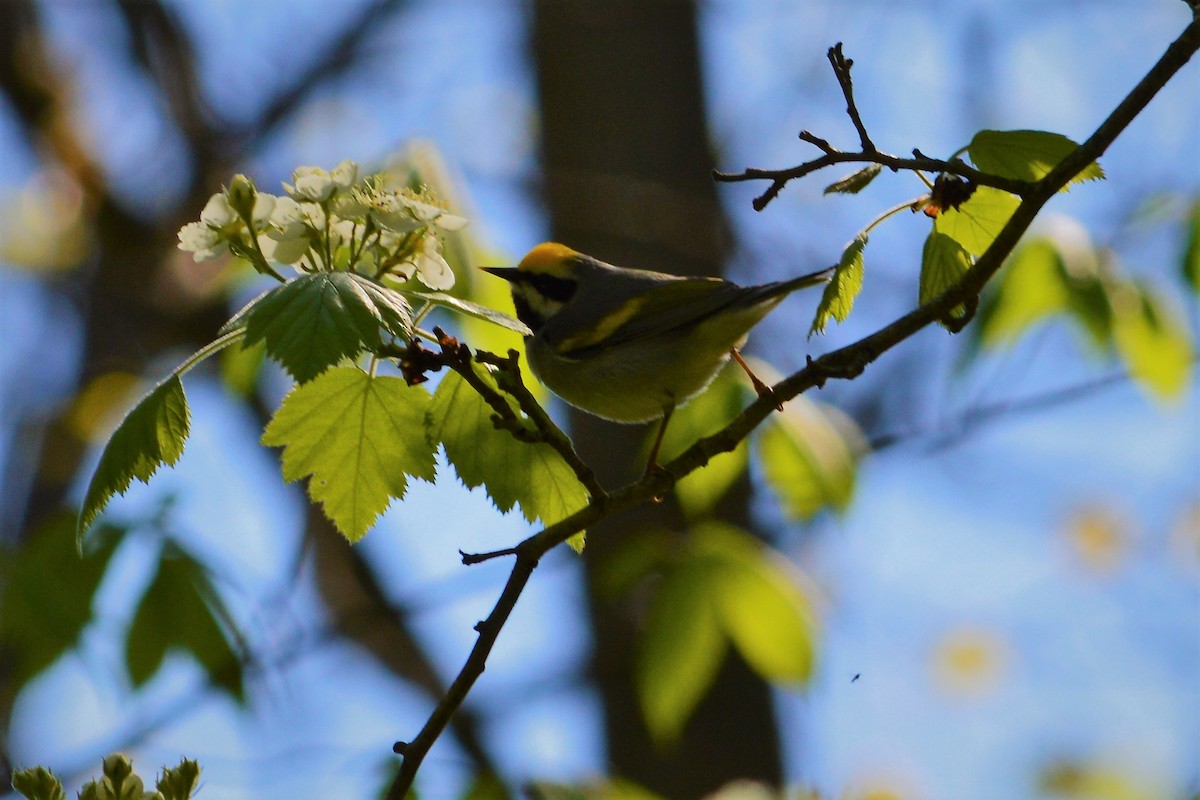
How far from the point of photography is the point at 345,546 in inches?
263

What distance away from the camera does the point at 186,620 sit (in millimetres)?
3344

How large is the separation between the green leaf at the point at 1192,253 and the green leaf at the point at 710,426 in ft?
4.41

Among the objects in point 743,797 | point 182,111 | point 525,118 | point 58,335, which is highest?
point 525,118

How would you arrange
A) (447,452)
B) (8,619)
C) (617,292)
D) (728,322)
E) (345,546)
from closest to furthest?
(447,452) → (728,322) → (617,292) → (8,619) → (345,546)

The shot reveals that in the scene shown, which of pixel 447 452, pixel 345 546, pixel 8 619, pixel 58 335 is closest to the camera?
pixel 447 452

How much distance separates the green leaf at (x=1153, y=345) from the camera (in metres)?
3.35

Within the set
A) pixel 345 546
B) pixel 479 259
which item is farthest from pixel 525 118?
pixel 479 259

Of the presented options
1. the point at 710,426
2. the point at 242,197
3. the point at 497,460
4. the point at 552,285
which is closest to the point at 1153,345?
the point at 710,426

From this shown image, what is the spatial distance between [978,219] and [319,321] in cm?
128

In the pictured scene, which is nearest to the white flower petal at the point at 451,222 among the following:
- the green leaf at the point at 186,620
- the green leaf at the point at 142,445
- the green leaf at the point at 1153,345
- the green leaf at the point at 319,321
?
the green leaf at the point at 319,321

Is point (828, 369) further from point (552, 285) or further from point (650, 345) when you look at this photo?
point (552, 285)

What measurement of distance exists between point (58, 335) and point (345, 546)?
2999 mm

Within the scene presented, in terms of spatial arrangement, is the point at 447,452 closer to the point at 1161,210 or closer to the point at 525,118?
the point at 1161,210

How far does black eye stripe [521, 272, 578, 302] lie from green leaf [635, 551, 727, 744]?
3.22 ft
